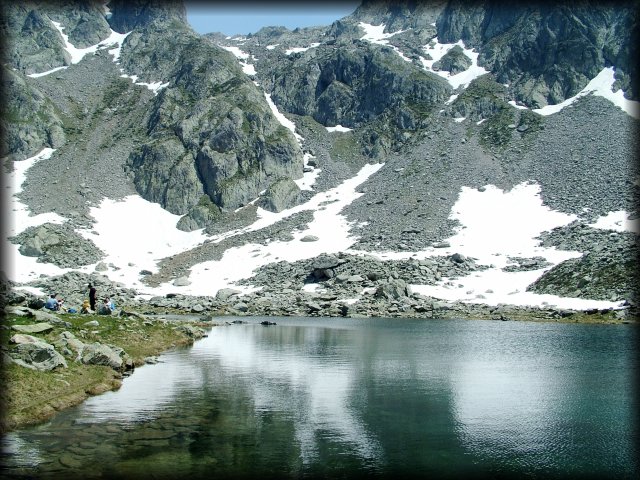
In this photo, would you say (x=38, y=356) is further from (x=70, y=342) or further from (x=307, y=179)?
(x=307, y=179)

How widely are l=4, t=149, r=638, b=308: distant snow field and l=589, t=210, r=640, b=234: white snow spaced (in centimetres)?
19

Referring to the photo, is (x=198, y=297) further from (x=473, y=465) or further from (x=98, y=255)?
(x=473, y=465)

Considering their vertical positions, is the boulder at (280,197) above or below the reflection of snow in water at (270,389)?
above

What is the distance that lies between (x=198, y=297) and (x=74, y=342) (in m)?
77.7

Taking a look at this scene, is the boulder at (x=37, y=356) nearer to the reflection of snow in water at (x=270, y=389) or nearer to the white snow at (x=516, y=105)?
the reflection of snow in water at (x=270, y=389)

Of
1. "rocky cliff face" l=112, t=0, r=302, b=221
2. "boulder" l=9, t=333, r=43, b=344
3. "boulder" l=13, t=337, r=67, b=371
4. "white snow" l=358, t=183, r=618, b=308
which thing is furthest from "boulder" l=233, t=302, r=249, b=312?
"rocky cliff face" l=112, t=0, r=302, b=221

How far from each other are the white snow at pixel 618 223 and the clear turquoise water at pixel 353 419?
2886 inches

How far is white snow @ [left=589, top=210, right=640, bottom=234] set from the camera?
110m

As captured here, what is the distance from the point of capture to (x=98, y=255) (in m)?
133

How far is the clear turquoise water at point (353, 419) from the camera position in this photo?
18.8 meters

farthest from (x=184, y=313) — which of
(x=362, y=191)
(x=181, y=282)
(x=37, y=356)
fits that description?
(x=362, y=191)

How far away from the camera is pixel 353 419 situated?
83.1ft

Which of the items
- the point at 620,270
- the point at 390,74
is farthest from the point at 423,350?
the point at 390,74

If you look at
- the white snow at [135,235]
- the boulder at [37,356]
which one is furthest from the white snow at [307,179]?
the boulder at [37,356]
